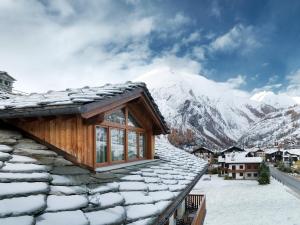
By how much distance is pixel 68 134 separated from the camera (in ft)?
18.7

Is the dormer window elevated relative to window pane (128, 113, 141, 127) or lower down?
lower down

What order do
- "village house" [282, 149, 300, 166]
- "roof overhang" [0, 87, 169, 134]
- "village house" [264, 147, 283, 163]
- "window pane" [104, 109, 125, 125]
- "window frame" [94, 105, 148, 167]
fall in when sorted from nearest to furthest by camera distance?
"roof overhang" [0, 87, 169, 134] → "window frame" [94, 105, 148, 167] → "window pane" [104, 109, 125, 125] → "village house" [282, 149, 300, 166] → "village house" [264, 147, 283, 163]

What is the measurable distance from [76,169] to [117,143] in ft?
8.47

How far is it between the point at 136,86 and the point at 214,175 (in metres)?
68.6

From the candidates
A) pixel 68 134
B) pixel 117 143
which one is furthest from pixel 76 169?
pixel 117 143

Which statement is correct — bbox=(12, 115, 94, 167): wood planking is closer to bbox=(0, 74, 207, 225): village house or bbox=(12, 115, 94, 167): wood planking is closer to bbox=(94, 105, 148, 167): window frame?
bbox=(0, 74, 207, 225): village house

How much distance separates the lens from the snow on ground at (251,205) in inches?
1168

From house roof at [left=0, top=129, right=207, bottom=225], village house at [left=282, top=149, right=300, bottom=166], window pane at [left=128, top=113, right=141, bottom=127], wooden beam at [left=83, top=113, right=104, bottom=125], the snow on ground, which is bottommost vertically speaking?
the snow on ground

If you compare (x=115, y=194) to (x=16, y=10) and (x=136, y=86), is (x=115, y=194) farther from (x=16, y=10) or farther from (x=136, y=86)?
(x=16, y=10)

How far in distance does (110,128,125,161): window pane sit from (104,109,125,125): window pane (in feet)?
0.72

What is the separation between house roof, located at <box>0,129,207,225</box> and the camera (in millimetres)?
3447

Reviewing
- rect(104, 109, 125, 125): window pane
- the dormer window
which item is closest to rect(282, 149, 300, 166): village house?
the dormer window

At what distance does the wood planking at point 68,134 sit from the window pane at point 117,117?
56.9 inches

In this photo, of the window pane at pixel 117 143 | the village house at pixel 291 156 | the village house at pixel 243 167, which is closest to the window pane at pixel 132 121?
the window pane at pixel 117 143
